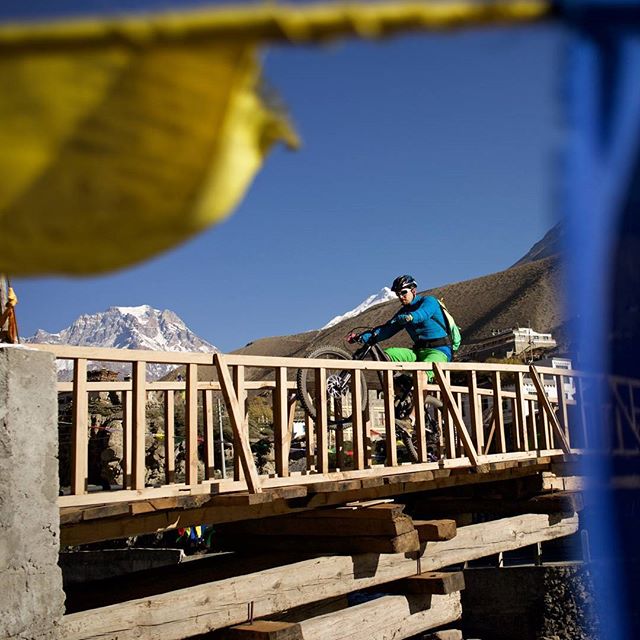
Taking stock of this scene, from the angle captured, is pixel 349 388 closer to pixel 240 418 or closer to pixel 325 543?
pixel 325 543

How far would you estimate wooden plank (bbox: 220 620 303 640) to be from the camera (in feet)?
21.2

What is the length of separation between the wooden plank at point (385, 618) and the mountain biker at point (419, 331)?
8.34ft

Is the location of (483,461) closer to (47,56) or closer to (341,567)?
(341,567)

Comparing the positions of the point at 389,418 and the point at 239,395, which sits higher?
the point at 239,395

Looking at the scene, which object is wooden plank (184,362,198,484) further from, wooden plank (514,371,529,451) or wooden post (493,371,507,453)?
wooden plank (514,371,529,451)

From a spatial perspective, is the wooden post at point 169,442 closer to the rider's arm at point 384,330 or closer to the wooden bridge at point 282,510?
the wooden bridge at point 282,510

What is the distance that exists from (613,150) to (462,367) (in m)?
7.22

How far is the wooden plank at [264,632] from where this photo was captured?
6457mm

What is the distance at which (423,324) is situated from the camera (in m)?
9.57

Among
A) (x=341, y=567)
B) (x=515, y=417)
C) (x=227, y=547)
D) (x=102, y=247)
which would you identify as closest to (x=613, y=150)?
(x=102, y=247)

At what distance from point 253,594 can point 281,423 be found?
4.87 ft

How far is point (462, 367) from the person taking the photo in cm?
896

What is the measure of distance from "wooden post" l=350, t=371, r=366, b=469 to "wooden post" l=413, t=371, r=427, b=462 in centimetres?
99

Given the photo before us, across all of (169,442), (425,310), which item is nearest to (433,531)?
(425,310)
